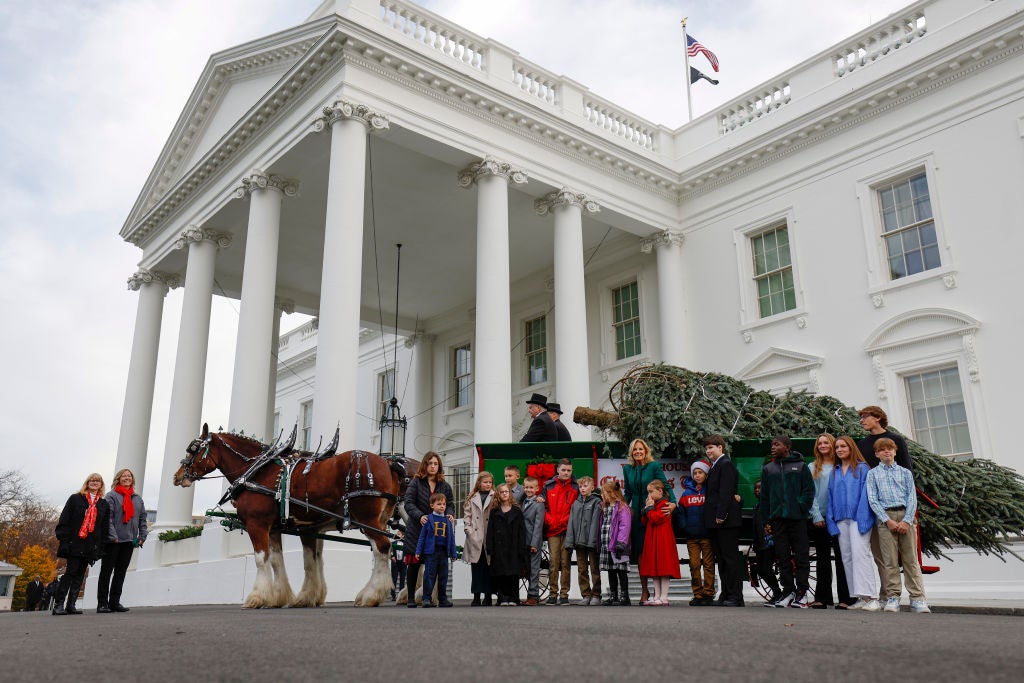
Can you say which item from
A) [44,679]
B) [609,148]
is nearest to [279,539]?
[44,679]

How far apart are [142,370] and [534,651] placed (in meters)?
19.3

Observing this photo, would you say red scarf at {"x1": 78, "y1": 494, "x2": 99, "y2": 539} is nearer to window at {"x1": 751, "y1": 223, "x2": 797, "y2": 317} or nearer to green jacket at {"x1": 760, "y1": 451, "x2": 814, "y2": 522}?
green jacket at {"x1": 760, "y1": 451, "x2": 814, "y2": 522}

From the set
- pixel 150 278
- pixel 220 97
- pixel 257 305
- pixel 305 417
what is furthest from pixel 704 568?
pixel 305 417

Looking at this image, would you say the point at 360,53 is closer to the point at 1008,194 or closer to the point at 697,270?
the point at 697,270

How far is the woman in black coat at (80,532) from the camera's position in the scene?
9.40m

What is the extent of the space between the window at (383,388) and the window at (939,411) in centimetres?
1835

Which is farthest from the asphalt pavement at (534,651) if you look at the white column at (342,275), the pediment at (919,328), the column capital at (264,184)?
the column capital at (264,184)

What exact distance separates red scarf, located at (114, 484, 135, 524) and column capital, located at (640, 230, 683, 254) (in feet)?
44.4

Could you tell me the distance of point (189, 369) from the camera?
1847 centimetres

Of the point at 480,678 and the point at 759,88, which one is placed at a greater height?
the point at 759,88

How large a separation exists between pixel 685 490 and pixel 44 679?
7191 mm

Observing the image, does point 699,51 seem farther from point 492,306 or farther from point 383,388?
point 383,388

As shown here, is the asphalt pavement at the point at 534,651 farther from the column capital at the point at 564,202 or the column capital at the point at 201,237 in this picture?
the column capital at the point at 201,237

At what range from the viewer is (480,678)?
10.1 ft
